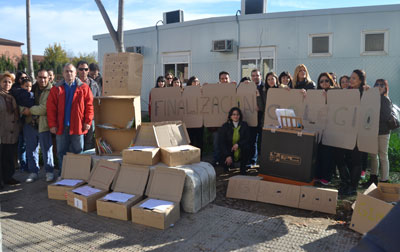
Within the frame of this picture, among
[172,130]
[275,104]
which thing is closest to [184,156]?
[172,130]

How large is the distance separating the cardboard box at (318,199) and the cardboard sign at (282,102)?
4.88 ft

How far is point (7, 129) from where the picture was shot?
5793 mm

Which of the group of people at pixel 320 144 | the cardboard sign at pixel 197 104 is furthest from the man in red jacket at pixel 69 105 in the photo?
the group of people at pixel 320 144

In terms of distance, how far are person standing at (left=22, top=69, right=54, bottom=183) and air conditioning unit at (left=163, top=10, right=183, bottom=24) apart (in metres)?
9.08

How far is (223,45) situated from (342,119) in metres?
7.37

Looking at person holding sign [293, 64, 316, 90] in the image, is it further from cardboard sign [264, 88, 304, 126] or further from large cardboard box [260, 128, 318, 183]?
large cardboard box [260, 128, 318, 183]

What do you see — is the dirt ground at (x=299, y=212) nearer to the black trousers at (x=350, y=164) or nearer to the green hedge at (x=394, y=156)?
the black trousers at (x=350, y=164)

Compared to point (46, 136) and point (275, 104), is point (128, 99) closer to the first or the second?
point (46, 136)

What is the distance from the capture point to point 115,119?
5.80 metres

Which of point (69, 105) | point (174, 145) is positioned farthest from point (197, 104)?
point (69, 105)

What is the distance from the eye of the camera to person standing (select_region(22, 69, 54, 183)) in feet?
19.0

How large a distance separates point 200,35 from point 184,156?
8.81 meters

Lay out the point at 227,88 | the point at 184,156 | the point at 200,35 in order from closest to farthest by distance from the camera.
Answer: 1. the point at 184,156
2. the point at 227,88
3. the point at 200,35

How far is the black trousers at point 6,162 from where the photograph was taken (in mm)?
5836
